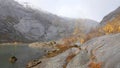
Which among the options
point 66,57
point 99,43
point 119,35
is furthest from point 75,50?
point 119,35

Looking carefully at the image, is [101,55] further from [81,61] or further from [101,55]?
[81,61]

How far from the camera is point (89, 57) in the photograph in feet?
100

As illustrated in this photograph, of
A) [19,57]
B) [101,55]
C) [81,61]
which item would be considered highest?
[101,55]

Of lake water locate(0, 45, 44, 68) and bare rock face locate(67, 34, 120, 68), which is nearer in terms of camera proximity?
bare rock face locate(67, 34, 120, 68)

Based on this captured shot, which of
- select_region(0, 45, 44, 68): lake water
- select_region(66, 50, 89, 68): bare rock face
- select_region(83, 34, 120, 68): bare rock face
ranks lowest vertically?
select_region(0, 45, 44, 68): lake water

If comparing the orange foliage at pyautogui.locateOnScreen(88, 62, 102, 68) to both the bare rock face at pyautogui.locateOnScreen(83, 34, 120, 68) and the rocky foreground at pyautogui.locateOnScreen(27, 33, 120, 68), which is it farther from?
the bare rock face at pyautogui.locateOnScreen(83, 34, 120, 68)

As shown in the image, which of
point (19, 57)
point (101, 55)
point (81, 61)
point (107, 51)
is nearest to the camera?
point (107, 51)

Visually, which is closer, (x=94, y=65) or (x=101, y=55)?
(x=94, y=65)

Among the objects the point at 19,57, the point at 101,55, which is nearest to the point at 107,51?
the point at 101,55

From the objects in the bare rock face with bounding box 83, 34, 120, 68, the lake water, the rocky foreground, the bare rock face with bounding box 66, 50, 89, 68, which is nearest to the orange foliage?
the rocky foreground

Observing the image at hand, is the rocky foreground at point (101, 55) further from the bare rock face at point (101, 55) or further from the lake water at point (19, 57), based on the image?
the lake water at point (19, 57)

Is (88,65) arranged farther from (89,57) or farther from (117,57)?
(117,57)

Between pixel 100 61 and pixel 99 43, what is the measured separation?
5062 millimetres

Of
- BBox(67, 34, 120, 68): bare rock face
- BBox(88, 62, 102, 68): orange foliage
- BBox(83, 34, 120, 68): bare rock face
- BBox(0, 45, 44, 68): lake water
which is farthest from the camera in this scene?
BBox(0, 45, 44, 68): lake water
